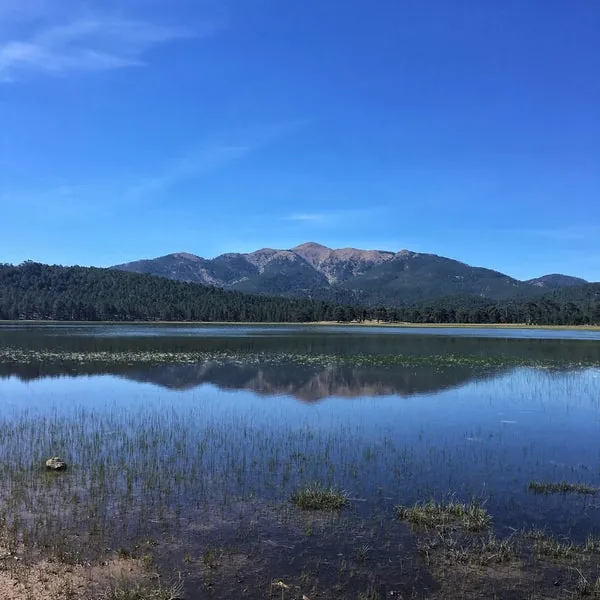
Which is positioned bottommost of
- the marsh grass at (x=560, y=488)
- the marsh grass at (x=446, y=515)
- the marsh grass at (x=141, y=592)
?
the marsh grass at (x=560, y=488)

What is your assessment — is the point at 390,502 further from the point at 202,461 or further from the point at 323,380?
the point at 323,380

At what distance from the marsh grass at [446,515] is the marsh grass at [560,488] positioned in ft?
8.23

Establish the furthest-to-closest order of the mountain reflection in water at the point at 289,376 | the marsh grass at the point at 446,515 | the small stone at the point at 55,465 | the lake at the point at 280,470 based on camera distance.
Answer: the mountain reflection in water at the point at 289,376
the small stone at the point at 55,465
the marsh grass at the point at 446,515
the lake at the point at 280,470

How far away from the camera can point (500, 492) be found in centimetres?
1409

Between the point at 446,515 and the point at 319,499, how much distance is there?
2856 mm

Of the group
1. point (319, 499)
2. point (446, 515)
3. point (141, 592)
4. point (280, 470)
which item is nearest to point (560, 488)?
point (446, 515)

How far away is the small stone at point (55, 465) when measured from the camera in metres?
15.1

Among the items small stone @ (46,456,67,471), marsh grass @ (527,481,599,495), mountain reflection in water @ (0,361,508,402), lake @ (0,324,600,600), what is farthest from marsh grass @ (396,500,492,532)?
mountain reflection in water @ (0,361,508,402)

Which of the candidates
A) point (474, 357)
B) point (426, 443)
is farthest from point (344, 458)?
point (474, 357)

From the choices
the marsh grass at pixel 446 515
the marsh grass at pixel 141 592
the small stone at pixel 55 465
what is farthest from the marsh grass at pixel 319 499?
the small stone at pixel 55 465

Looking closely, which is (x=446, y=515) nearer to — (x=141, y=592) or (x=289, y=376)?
(x=141, y=592)

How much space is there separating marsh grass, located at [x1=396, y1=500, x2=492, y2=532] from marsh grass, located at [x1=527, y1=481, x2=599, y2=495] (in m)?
2.51

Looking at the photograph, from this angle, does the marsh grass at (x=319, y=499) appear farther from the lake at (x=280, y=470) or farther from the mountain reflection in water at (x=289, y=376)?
the mountain reflection in water at (x=289, y=376)

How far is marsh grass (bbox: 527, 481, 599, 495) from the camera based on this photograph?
46.4 ft
